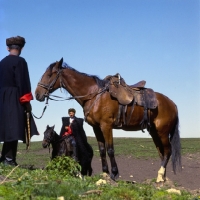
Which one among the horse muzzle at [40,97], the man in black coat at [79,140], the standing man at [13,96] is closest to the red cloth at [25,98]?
the standing man at [13,96]

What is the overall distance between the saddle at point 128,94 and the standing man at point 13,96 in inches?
79.2

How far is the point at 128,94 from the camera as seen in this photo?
10352mm

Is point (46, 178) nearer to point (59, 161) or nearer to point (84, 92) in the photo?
point (59, 161)

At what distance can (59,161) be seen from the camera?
8.27 m

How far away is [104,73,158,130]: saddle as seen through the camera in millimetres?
10164

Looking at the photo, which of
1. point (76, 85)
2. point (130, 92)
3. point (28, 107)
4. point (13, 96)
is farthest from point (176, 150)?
point (13, 96)

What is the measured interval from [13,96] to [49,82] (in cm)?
149

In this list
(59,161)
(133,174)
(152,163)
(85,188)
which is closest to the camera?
(85,188)

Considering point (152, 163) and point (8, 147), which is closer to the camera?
point (8, 147)

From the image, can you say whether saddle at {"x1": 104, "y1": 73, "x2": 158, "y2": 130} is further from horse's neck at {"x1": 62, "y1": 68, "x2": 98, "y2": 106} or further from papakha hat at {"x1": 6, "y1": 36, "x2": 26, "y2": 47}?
papakha hat at {"x1": 6, "y1": 36, "x2": 26, "y2": 47}

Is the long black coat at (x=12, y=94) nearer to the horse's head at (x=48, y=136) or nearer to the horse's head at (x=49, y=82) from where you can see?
the horse's head at (x=49, y=82)

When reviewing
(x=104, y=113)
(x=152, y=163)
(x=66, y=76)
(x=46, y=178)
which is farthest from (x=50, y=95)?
(x=152, y=163)

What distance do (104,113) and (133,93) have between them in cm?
88

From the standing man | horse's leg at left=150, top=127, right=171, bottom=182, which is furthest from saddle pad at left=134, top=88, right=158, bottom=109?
the standing man
